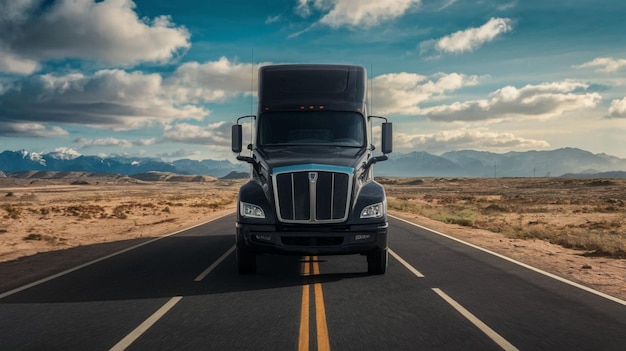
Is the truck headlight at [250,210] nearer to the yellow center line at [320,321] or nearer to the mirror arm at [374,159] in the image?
the yellow center line at [320,321]

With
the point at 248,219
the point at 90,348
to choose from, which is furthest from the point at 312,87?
the point at 90,348

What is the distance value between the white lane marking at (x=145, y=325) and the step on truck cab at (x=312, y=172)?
2.12 m

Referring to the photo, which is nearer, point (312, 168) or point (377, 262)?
point (312, 168)

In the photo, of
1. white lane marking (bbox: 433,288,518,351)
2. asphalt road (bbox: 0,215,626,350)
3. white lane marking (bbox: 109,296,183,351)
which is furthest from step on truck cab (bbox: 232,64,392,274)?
white lane marking (bbox: 109,296,183,351)

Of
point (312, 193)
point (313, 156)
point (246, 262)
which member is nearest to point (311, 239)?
point (312, 193)

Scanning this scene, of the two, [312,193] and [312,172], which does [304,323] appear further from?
[312,172]

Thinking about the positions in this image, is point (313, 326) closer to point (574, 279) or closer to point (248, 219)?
point (248, 219)

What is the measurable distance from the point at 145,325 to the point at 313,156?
489 cm

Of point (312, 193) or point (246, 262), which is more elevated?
point (312, 193)

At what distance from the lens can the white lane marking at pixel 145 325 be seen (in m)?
5.57

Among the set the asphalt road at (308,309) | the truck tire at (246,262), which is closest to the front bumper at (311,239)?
the truck tire at (246,262)

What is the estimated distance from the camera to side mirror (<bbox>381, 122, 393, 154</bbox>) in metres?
11.1

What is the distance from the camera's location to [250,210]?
9.44 metres

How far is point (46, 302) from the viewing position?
7.76 m
